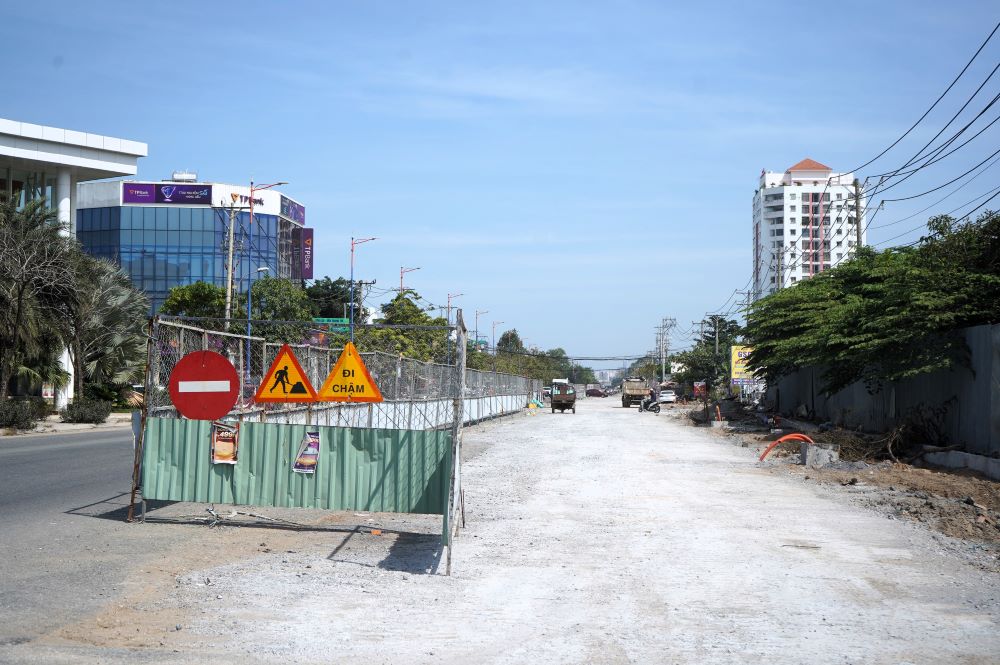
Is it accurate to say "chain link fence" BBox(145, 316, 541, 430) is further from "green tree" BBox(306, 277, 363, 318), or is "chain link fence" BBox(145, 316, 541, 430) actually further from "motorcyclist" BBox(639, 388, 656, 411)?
"green tree" BBox(306, 277, 363, 318)

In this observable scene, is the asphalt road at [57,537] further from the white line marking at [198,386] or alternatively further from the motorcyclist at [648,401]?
the motorcyclist at [648,401]

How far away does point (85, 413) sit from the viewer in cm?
3422

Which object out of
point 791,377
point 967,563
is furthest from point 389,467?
point 791,377

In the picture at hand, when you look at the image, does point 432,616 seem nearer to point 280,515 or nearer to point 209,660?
point 209,660

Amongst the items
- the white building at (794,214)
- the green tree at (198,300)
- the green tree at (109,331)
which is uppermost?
the white building at (794,214)

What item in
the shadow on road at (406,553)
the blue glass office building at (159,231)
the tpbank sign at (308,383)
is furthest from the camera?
the blue glass office building at (159,231)

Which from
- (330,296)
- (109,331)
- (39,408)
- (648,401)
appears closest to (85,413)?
(39,408)

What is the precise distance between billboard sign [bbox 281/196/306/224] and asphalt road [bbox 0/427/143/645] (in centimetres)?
8852

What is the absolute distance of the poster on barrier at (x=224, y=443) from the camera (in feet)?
36.3

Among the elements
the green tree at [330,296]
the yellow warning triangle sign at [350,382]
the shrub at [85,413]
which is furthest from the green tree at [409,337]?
the green tree at [330,296]

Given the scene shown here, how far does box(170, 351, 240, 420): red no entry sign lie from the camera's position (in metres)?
10.9

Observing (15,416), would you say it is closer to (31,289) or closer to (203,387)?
(31,289)

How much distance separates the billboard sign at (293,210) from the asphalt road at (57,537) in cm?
8852

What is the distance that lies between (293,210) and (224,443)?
10172cm
